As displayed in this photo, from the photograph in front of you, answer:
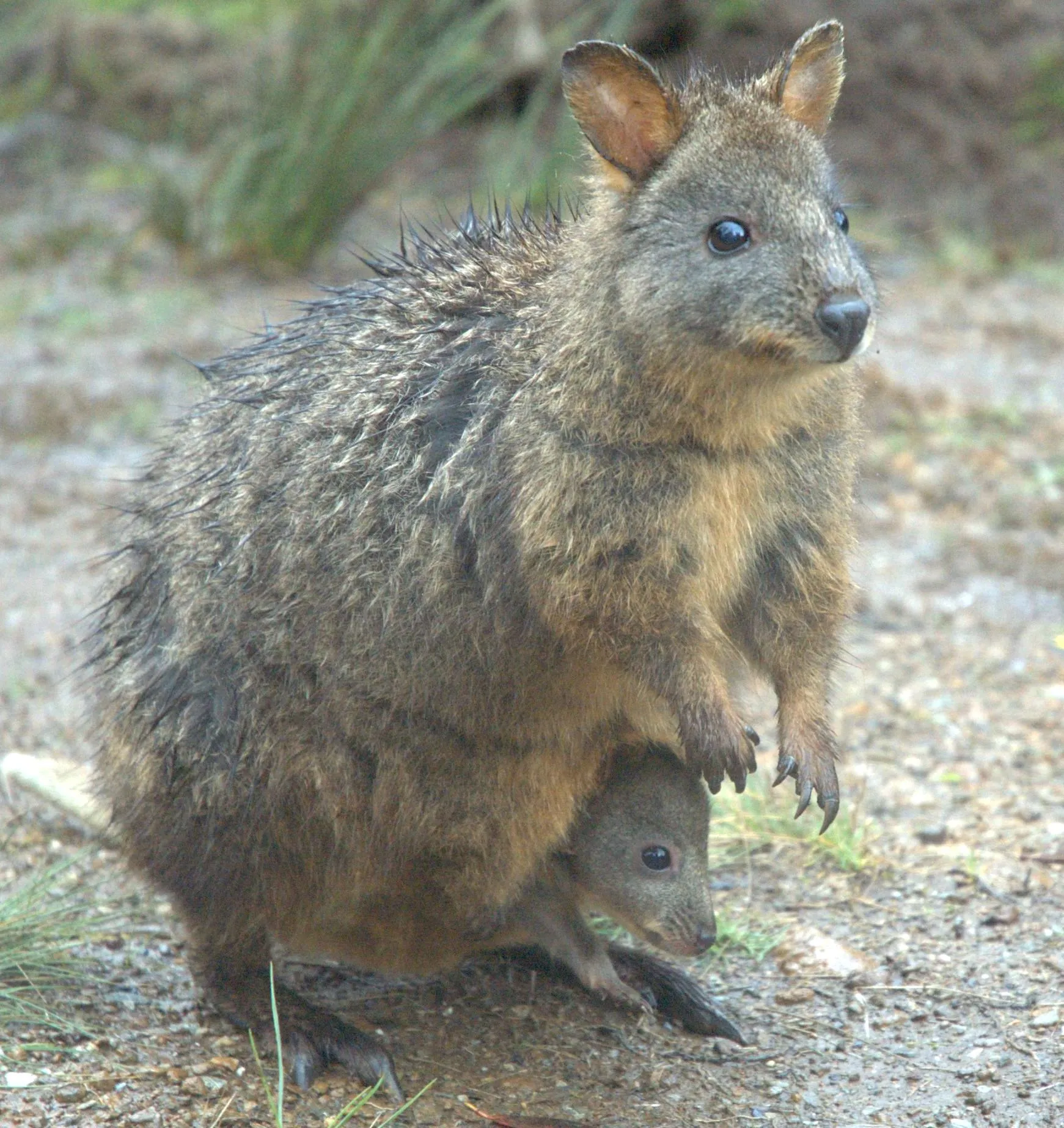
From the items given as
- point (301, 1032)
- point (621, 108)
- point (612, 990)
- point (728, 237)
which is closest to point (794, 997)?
point (612, 990)

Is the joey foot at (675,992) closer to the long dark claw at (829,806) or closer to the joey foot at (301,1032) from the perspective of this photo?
the long dark claw at (829,806)

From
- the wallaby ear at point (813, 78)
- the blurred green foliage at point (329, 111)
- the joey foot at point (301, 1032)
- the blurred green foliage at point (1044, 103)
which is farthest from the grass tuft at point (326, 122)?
the joey foot at point (301, 1032)

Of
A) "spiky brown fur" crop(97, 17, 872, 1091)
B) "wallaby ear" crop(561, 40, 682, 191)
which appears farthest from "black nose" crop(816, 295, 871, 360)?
"wallaby ear" crop(561, 40, 682, 191)

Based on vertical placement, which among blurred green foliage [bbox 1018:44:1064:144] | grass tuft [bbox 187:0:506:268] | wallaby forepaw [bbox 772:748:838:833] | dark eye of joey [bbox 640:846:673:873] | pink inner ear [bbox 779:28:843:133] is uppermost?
blurred green foliage [bbox 1018:44:1064:144]

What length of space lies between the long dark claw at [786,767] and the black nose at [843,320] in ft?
3.48

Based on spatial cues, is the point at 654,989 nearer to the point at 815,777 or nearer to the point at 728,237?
the point at 815,777

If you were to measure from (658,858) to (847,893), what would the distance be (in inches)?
35.4

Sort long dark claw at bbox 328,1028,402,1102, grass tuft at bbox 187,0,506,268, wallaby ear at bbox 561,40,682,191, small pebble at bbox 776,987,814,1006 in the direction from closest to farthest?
wallaby ear at bbox 561,40,682,191 < long dark claw at bbox 328,1028,402,1102 < small pebble at bbox 776,987,814,1006 < grass tuft at bbox 187,0,506,268

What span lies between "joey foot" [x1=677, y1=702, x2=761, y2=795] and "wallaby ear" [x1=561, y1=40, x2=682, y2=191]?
1194 mm

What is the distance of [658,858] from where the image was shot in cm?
400

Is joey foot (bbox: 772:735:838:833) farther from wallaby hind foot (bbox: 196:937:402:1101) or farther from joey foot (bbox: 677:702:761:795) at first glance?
wallaby hind foot (bbox: 196:937:402:1101)

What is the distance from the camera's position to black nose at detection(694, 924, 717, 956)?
13.2ft

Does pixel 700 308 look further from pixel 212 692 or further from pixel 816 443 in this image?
pixel 212 692

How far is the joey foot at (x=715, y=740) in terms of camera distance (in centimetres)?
359
